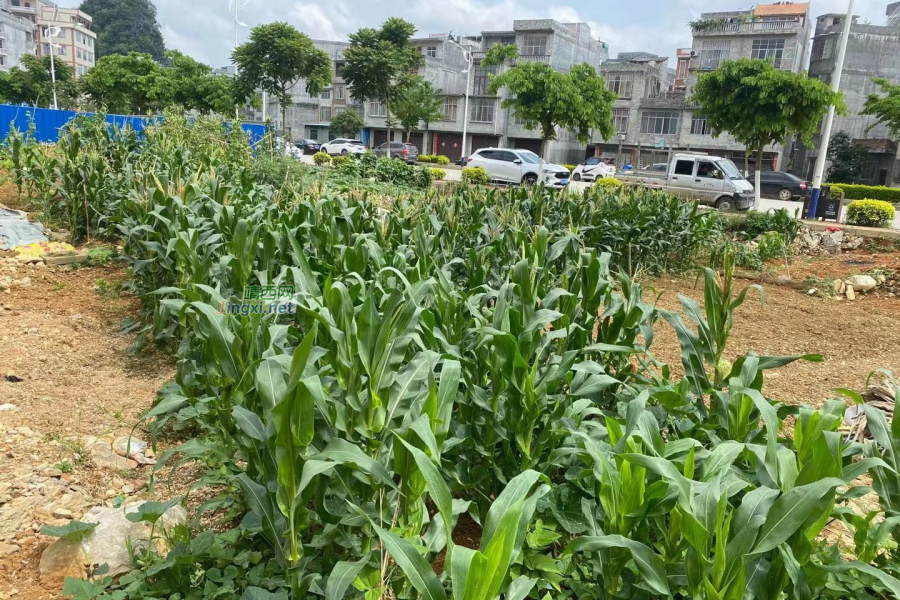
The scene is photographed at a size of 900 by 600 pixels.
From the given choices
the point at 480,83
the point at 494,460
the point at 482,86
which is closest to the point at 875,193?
the point at 494,460

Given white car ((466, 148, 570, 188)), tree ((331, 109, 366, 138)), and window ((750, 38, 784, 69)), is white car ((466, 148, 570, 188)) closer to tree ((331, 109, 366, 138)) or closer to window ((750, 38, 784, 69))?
window ((750, 38, 784, 69))

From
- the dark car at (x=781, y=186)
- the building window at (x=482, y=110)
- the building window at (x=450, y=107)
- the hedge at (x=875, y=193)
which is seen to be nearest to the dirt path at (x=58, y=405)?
→ the hedge at (x=875, y=193)

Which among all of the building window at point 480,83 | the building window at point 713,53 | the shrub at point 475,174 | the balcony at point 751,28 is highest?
the balcony at point 751,28

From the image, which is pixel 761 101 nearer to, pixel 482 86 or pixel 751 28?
pixel 751 28

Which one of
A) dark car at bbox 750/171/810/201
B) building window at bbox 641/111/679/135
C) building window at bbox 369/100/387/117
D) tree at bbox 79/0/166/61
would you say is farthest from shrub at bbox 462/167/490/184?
tree at bbox 79/0/166/61

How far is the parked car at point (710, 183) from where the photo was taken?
1856 cm

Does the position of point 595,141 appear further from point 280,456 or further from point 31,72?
point 280,456

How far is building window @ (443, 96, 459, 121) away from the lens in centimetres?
5088

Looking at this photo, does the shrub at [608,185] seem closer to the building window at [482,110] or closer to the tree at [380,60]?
the tree at [380,60]

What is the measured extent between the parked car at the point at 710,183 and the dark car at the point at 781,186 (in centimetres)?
927

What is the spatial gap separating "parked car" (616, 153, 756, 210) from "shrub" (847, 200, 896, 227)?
468 cm

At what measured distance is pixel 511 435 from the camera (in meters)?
2.61

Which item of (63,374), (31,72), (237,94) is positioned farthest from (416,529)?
(31,72)

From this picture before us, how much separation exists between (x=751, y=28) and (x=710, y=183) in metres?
29.9
